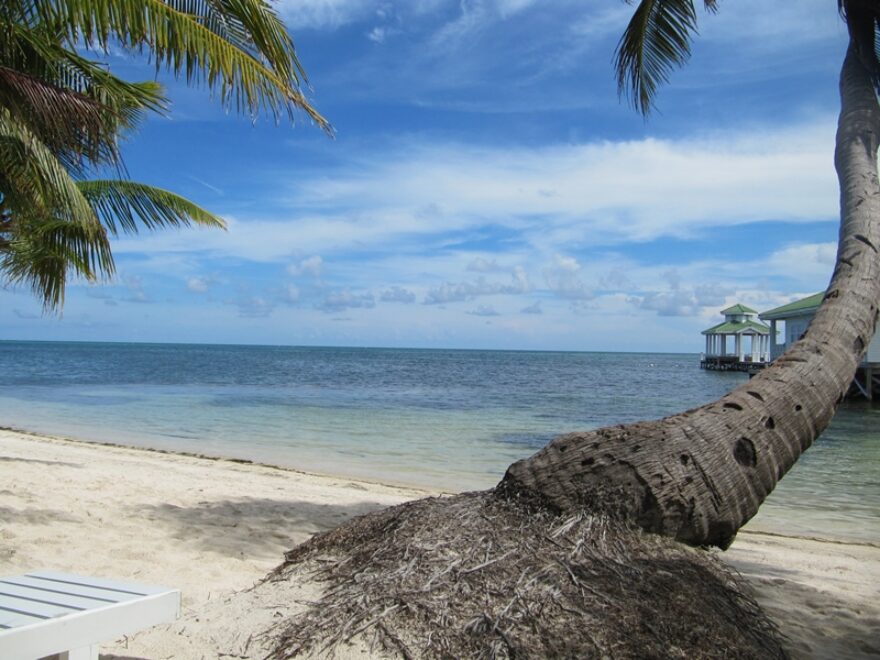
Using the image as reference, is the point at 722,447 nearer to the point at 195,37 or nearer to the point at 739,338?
the point at 195,37

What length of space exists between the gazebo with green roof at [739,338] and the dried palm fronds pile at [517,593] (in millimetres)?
49605

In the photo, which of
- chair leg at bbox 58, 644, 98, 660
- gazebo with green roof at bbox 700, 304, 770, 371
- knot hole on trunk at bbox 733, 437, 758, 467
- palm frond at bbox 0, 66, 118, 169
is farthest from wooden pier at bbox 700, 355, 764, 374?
chair leg at bbox 58, 644, 98, 660

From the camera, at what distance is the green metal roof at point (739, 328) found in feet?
173

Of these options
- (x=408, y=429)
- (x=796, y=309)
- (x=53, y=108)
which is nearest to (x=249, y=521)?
(x=53, y=108)

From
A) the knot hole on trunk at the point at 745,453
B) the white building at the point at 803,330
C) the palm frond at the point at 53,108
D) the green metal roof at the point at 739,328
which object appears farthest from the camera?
the green metal roof at the point at 739,328

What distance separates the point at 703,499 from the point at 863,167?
326 cm

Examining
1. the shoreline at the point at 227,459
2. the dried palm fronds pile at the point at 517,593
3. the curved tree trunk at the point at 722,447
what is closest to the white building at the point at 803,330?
the shoreline at the point at 227,459

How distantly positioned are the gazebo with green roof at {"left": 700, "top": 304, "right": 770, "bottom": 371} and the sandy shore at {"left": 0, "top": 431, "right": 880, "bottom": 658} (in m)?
46.0

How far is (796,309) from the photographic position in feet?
113

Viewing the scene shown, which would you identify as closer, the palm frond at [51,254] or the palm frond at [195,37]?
Answer: the palm frond at [195,37]

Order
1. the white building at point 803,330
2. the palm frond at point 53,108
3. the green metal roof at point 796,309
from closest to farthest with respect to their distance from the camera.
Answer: the palm frond at point 53,108 → the white building at point 803,330 → the green metal roof at point 796,309

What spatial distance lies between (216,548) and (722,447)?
4.10 meters

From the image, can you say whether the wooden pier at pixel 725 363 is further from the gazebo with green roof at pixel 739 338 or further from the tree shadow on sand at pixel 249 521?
the tree shadow on sand at pixel 249 521

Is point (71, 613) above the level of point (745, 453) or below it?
below
